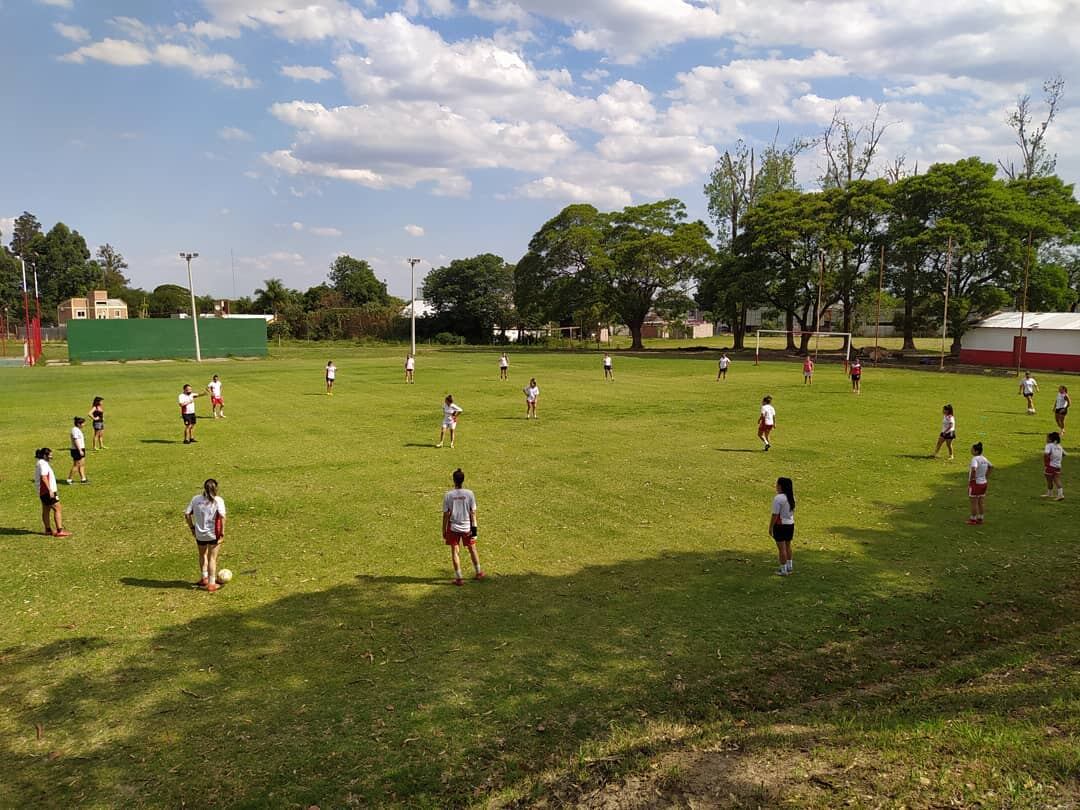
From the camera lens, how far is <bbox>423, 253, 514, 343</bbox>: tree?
97.9 m

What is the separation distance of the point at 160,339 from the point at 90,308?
55.6 metres

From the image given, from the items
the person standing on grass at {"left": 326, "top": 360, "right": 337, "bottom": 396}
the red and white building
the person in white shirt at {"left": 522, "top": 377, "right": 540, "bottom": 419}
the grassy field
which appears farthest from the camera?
the red and white building

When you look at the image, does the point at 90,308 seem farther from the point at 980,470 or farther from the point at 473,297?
the point at 980,470

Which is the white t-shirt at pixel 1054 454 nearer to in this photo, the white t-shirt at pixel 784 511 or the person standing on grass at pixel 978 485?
the person standing on grass at pixel 978 485

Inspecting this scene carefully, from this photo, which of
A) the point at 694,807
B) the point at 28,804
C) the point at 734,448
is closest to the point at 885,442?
the point at 734,448

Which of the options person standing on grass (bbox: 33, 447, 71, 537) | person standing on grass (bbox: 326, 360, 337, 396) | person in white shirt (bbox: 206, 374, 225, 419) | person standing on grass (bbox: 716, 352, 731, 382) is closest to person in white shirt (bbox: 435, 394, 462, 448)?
person in white shirt (bbox: 206, 374, 225, 419)

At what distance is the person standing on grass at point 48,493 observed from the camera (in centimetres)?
1292

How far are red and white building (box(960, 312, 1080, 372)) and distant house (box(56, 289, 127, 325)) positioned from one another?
112206mm

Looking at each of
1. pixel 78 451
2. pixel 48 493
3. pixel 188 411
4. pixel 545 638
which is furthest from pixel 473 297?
pixel 545 638

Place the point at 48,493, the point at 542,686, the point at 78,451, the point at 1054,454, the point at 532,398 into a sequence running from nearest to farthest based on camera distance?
the point at 542,686, the point at 48,493, the point at 1054,454, the point at 78,451, the point at 532,398

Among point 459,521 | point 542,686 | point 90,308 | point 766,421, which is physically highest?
point 90,308

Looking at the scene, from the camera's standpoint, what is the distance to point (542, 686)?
26.0ft

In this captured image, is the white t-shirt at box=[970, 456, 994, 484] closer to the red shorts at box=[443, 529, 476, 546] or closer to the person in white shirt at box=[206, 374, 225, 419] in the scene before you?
the red shorts at box=[443, 529, 476, 546]

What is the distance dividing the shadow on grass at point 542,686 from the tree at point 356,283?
328ft
